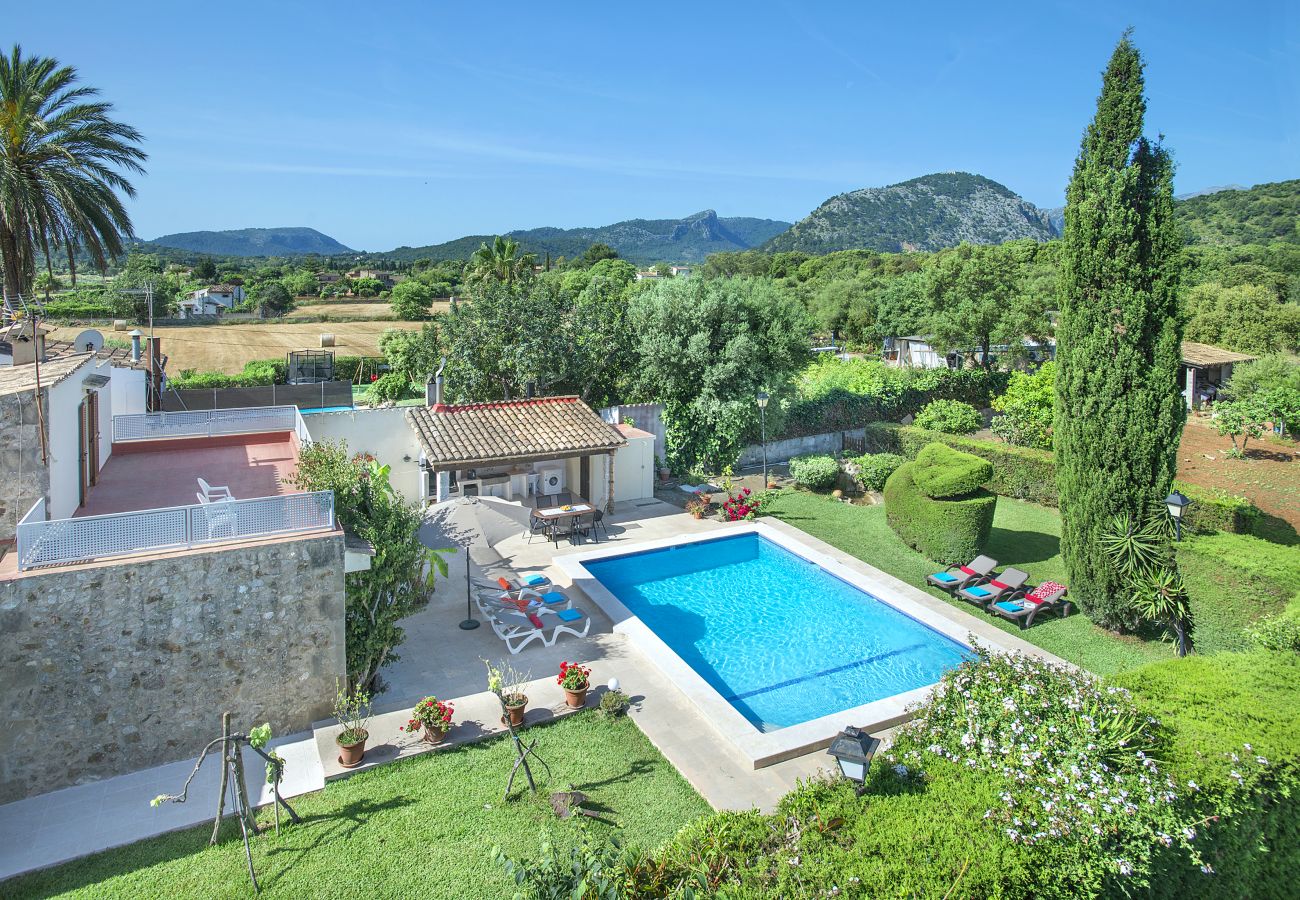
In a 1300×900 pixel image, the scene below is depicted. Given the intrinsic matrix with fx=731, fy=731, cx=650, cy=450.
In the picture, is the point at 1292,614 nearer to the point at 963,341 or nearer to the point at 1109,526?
the point at 1109,526

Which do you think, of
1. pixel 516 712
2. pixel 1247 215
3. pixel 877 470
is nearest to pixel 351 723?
pixel 516 712

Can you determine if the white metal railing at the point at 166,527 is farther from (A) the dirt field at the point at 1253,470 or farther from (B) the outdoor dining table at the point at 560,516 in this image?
(A) the dirt field at the point at 1253,470

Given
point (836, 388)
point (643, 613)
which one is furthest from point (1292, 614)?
point (836, 388)

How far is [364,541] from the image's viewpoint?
35.4 ft

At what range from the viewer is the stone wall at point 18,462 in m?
9.52

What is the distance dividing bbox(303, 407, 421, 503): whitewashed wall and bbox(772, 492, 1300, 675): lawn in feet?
35.1

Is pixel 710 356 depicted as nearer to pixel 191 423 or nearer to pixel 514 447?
pixel 514 447

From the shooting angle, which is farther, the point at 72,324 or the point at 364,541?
the point at 72,324

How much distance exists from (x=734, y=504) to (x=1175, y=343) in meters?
10.8

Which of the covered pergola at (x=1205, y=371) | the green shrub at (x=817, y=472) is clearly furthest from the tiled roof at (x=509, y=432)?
the covered pergola at (x=1205, y=371)

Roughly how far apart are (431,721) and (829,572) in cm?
994

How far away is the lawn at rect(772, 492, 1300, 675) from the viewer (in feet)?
37.6

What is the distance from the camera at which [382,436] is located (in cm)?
1930

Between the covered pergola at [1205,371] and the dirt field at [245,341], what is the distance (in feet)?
161
